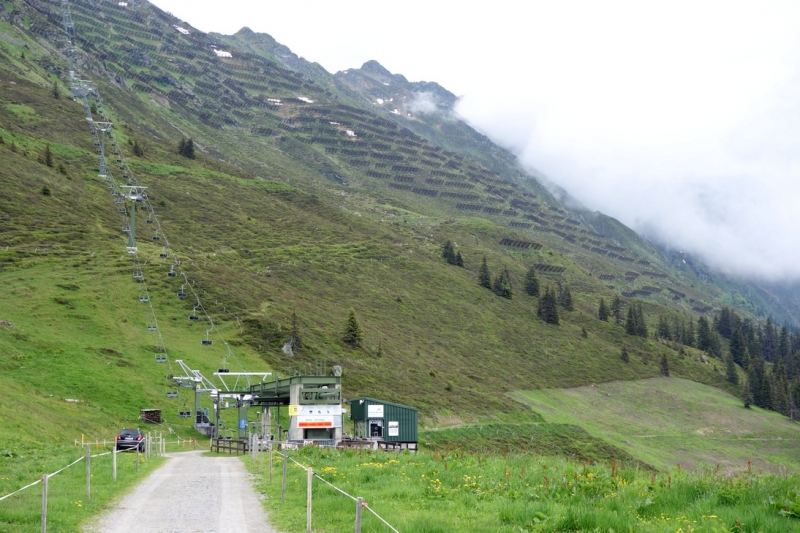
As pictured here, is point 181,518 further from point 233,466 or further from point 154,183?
point 154,183

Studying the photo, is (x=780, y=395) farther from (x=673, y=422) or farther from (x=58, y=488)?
(x=58, y=488)

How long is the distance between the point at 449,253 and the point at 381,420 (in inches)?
5207

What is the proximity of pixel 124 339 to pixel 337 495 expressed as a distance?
2449 inches

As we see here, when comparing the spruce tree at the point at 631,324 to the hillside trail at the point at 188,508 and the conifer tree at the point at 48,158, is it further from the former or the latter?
the hillside trail at the point at 188,508

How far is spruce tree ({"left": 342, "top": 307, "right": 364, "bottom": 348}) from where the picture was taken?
322 ft

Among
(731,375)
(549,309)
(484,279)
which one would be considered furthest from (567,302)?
(731,375)

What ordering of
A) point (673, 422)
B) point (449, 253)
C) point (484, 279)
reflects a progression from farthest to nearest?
1. point (449, 253)
2. point (484, 279)
3. point (673, 422)

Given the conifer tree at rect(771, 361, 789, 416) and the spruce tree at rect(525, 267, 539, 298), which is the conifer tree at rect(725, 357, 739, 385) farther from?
the spruce tree at rect(525, 267, 539, 298)

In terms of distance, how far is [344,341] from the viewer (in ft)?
321

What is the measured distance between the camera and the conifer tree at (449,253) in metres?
189

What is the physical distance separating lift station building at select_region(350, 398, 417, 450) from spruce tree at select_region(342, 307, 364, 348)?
1322 inches

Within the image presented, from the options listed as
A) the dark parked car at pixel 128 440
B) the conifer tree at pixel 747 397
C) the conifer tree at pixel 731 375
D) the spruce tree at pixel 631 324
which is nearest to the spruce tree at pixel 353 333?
the dark parked car at pixel 128 440

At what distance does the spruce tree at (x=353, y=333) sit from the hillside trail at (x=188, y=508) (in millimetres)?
71664

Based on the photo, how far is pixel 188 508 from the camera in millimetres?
17500
